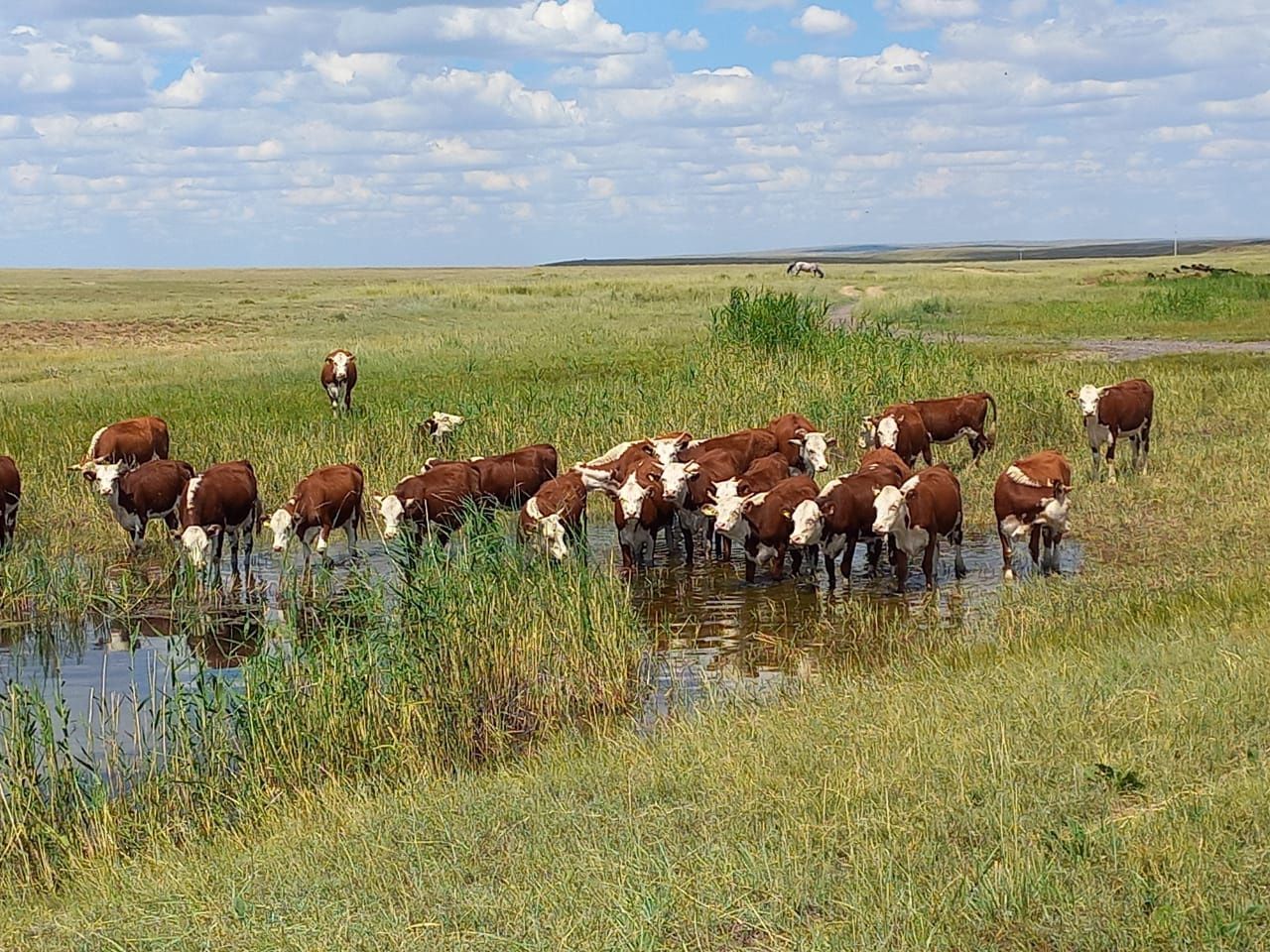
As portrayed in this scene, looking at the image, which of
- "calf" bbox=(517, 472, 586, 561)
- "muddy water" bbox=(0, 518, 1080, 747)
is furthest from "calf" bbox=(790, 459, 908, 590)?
"calf" bbox=(517, 472, 586, 561)

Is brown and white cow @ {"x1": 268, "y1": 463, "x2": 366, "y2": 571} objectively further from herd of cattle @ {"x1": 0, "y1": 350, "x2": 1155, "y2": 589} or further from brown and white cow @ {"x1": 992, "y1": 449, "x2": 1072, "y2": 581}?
brown and white cow @ {"x1": 992, "y1": 449, "x2": 1072, "y2": 581}

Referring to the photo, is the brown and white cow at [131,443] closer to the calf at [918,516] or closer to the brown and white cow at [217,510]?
the brown and white cow at [217,510]

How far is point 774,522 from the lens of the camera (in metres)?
13.6

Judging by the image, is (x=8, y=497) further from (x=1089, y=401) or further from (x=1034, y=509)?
(x=1089, y=401)

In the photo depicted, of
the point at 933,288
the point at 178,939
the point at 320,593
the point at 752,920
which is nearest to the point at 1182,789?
the point at 752,920

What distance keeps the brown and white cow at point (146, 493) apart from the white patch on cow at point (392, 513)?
8.64ft

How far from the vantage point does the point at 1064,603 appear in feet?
37.2

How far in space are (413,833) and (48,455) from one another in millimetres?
14274

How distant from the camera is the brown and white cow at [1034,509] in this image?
A: 13.1 metres

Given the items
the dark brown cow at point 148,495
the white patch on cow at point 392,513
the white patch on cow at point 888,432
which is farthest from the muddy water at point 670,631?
the white patch on cow at point 888,432

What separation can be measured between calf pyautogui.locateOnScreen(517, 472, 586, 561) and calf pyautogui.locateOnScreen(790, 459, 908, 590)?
2.02 m

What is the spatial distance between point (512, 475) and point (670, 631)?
12.4 feet

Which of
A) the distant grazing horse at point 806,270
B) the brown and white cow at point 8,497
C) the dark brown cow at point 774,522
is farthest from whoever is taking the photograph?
the distant grazing horse at point 806,270

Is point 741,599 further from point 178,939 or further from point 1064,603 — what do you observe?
point 178,939
